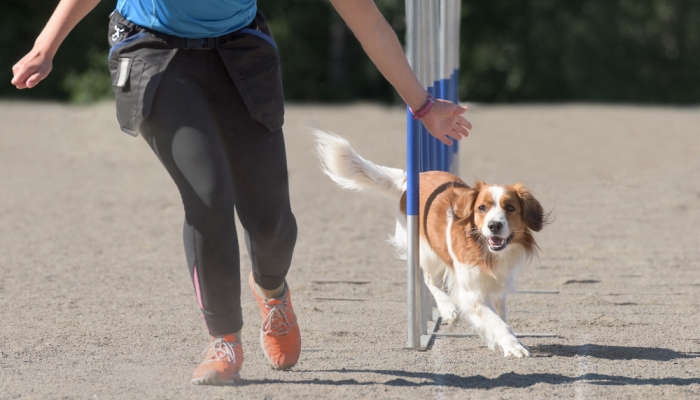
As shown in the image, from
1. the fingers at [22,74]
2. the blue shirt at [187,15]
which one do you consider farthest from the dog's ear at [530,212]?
the fingers at [22,74]

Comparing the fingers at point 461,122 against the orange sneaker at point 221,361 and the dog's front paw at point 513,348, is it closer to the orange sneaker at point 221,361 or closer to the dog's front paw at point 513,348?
the orange sneaker at point 221,361

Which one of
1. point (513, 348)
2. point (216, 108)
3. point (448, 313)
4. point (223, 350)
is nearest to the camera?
point (216, 108)

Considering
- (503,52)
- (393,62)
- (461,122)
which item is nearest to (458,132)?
(461,122)

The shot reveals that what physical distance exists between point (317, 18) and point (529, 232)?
16.8 meters

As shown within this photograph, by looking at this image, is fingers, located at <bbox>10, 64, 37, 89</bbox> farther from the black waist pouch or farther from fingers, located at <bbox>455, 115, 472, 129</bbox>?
fingers, located at <bbox>455, 115, 472, 129</bbox>

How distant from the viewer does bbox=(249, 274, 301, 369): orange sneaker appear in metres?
4.27

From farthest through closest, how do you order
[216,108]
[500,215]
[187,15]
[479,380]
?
[500,215] < [479,380] < [216,108] < [187,15]

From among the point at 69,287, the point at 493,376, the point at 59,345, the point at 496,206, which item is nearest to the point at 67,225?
the point at 69,287

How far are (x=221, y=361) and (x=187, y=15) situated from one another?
1.21m

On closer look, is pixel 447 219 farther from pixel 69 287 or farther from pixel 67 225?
pixel 67 225

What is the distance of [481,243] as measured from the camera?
5.05 meters

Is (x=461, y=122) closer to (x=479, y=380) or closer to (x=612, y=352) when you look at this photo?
(x=479, y=380)

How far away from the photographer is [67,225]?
831 centimetres

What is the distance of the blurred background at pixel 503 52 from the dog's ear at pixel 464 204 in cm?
1556
